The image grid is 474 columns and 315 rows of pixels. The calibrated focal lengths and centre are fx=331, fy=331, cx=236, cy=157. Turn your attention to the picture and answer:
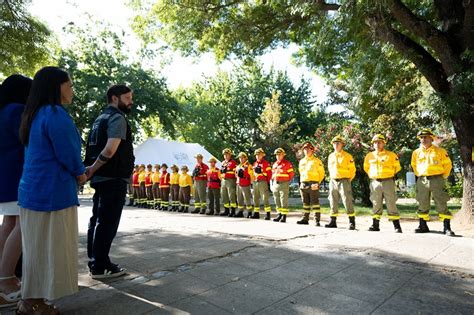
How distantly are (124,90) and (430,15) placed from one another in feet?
29.8

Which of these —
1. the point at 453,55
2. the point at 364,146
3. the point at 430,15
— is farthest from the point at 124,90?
the point at 364,146

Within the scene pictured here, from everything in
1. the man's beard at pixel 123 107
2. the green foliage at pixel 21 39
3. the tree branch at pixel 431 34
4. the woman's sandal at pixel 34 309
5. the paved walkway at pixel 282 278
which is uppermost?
the green foliage at pixel 21 39

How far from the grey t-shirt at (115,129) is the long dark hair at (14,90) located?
0.83m

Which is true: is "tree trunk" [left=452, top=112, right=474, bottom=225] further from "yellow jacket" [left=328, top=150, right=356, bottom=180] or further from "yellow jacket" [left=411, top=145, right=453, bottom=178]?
"yellow jacket" [left=328, top=150, right=356, bottom=180]

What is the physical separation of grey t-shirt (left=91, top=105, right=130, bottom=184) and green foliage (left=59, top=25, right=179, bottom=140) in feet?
58.0

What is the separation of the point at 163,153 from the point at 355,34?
12121mm

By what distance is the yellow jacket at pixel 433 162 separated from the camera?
652 centimetres

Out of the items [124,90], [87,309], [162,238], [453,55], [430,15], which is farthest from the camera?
[430,15]

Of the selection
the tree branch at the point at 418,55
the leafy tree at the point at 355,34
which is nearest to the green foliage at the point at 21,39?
the leafy tree at the point at 355,34

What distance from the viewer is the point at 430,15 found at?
9086 millimetres

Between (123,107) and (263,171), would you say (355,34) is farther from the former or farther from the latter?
(123,107)

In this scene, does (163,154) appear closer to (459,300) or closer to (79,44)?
(79,44)

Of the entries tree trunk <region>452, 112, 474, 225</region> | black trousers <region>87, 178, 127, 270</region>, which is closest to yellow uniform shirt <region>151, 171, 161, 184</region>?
tree trunk <region>452, 112, 474, 225</region>

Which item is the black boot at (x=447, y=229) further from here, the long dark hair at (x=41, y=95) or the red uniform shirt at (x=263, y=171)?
the long dark hair at (x=41, y=95)
